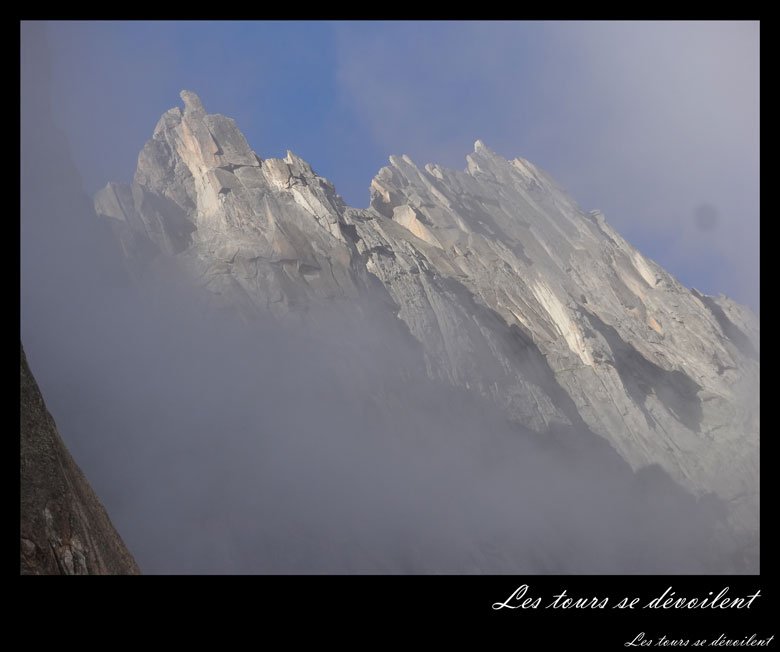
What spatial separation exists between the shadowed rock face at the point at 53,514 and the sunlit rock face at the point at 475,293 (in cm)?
7854

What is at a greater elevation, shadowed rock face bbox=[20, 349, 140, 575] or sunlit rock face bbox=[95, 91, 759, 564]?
sunlit rock face bbox=[95, 91, 759, 564]

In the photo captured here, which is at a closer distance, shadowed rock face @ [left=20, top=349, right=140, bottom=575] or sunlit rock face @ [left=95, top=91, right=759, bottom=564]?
shadowed rock face @ [left=20, top=349, right=140, bottom=575]

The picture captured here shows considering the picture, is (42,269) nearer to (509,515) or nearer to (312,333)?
(312,333)

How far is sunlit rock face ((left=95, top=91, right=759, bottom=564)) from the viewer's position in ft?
342

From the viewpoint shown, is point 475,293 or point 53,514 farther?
point 475,293

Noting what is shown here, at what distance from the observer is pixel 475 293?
11869cm

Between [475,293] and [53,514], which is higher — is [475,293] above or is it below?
above

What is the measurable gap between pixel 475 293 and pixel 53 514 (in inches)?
4041

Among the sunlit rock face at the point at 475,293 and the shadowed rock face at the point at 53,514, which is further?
the sunlit rock face at the point at 475,293

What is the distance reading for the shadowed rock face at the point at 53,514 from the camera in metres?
18.7

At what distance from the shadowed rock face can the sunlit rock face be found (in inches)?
3092

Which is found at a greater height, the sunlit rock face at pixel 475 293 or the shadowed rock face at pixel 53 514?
the sunlit rock face at pixel 475 293
